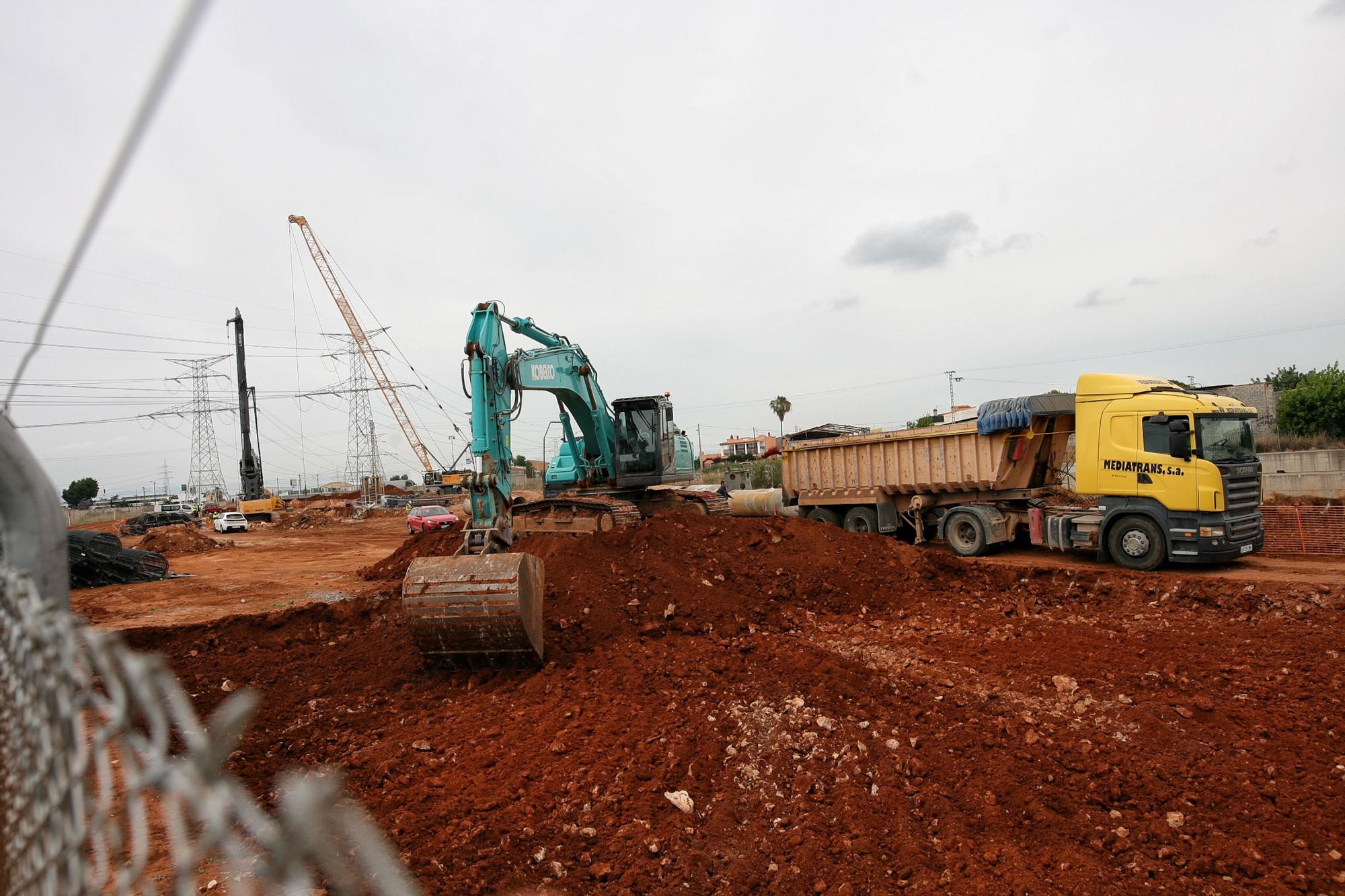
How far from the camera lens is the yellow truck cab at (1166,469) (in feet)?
32.7

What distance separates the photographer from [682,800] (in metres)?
4.16

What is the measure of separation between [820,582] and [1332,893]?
6074mm

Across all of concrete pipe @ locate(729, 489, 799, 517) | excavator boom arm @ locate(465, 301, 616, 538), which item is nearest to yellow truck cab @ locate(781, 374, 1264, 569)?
concrete pipe @ locate(729, 489, 799, 517)

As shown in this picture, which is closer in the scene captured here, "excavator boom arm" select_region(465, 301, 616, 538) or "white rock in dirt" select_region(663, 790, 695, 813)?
"white rock in dirt" select_region(663, 790, 695, 813)

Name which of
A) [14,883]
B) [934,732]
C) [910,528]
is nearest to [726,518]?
[910,528]

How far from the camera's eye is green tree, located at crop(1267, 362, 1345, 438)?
2397 centimetres

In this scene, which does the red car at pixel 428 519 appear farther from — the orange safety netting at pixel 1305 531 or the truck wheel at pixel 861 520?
the orange safety netting at pixel 1305 531

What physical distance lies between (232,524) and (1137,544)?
113 feet

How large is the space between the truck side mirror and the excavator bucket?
29.1 feet

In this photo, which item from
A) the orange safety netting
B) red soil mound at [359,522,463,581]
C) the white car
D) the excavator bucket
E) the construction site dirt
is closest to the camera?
the construction site dirt

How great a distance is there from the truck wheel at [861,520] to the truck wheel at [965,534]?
1.53 m

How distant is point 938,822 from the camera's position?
3.97m

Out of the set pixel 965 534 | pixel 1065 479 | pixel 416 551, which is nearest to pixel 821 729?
pixel 965 534

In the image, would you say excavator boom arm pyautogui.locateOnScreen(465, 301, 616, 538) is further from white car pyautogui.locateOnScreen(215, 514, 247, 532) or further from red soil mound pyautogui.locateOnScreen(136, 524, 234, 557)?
white car pyautogui.locateOnScreen(215, 514, 247, 532)
